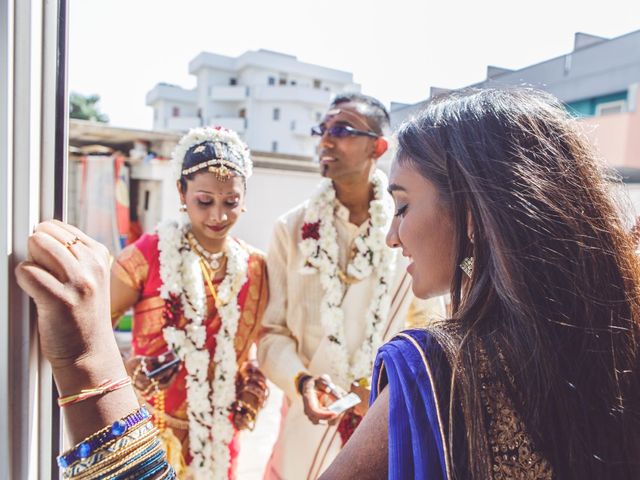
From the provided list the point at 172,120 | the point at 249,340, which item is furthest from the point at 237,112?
the point at 249,340

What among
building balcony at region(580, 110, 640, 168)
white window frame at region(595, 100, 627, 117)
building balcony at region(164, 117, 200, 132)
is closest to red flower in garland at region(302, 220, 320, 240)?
building balcony at region(580, 110, 640, 168)

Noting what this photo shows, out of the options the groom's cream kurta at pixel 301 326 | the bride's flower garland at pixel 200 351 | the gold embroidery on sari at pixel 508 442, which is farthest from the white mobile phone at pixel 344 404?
the gold embroidery on sari at pixel 508 442

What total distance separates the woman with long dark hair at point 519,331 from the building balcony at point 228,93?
40.2 meters

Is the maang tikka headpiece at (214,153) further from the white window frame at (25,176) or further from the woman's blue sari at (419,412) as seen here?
the woman's blue sari at (419,412)

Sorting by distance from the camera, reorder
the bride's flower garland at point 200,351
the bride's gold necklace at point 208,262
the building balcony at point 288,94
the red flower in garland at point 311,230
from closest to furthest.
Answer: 1. the bride's flower garland at point 200,351
2. the bride's gold necklace at point 208,262
3. the red flower in garland at point 311,230
4. the building balcony at point 288,94

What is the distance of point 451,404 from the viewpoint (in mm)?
798

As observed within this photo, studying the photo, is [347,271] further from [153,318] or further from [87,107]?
[87,107]

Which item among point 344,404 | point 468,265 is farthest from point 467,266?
point 344,404

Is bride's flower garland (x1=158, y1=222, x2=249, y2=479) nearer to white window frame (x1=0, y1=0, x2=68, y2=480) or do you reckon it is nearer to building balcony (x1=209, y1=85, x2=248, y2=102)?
white window frame (x1=0, y1=0, x2=68, y2=480)

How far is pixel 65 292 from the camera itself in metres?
0.81

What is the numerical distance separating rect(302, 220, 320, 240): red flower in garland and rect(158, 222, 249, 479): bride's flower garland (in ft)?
1.41

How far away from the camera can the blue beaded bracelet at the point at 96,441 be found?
81 cm

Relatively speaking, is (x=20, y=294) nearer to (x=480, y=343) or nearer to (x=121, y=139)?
(x=480, y=343)

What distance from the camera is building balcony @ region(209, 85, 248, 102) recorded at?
39219 mm
